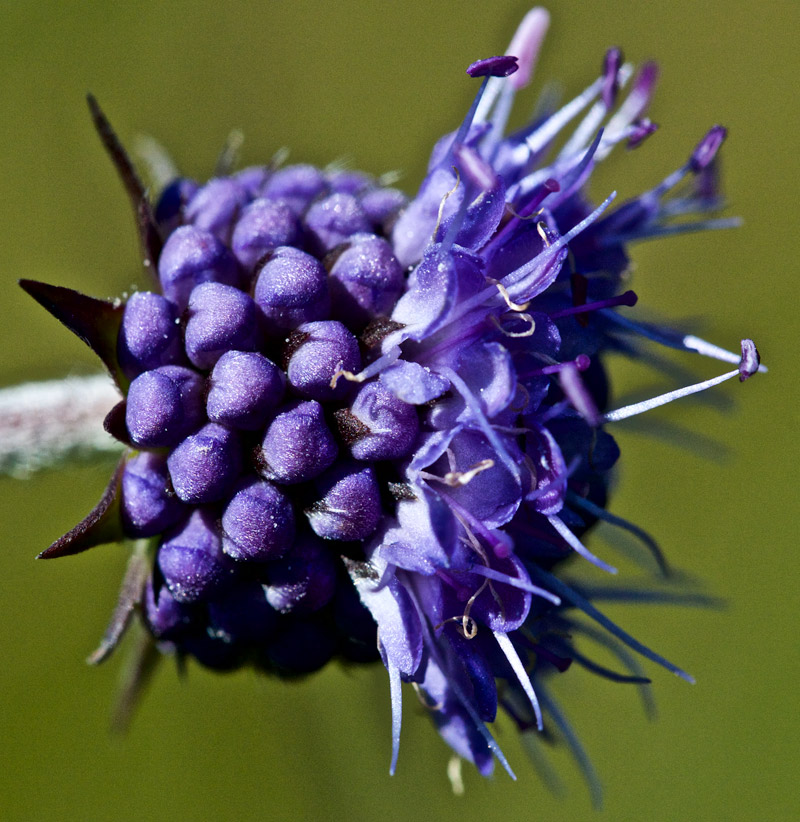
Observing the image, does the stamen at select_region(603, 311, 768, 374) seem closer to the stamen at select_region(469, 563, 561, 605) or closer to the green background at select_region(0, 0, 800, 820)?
the stamen at select_region(469, 563, 561, 605)

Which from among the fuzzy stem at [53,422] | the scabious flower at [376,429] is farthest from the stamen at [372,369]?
the fuzzy stem at [53,422]

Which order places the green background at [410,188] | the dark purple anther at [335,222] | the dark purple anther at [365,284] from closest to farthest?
1. the dark purple anther at [365,284]
2. the dark purple anther at [335,222]
3. the green background at [410,188]

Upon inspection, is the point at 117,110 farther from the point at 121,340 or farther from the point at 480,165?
the point at 480,165

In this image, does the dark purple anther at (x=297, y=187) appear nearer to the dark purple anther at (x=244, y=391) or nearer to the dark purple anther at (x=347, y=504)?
the dark purple anther at (x=244, y=391)

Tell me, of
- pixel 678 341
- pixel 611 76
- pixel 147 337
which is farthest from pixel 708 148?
pixel 147 337

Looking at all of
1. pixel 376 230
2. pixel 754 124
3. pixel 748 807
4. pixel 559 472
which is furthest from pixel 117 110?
pixel 748 807

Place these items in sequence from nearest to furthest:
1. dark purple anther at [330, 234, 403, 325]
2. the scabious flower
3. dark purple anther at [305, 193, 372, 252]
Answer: the scabious flower, dark purple anther at [330, 234, 403, 325], dark purple anther at [305, 193, 372, 252]

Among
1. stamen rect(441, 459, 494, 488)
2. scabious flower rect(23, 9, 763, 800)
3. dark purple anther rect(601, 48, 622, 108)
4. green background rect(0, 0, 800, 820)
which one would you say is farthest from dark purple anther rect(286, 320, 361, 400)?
green background rect(0, 0, 800, 820)
